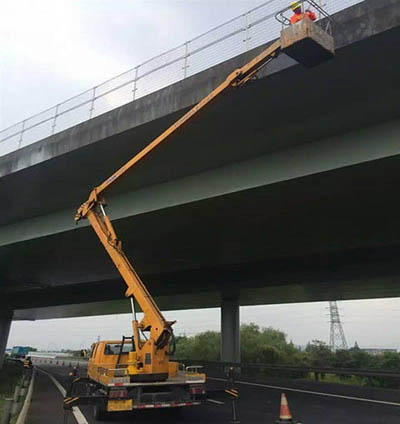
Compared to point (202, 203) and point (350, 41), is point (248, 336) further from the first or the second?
point (350, 41)

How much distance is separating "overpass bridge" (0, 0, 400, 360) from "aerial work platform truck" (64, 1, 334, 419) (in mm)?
604

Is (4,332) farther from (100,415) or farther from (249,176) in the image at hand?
(249,176)

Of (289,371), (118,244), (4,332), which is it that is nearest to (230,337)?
(289,371)

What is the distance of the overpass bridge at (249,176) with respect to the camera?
10.5 meters

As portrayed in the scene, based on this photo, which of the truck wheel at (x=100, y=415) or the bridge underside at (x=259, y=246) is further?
the bridge underside at (x=259, y=246)

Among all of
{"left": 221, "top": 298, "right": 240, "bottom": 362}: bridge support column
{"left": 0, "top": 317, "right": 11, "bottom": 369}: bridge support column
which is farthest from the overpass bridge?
{"left": 0, "top": 317, "right": 11, "bottom": 369}: bridge support column

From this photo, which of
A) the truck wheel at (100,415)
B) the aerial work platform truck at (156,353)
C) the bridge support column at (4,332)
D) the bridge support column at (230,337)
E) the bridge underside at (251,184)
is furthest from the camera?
the bridge support column at (4,332)

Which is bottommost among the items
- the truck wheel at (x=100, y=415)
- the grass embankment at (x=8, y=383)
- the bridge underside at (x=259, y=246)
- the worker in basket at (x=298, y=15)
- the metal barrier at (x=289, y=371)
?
the truck wheel at (x=100, y=415)

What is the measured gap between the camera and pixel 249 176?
13484 mm

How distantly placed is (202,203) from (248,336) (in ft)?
134

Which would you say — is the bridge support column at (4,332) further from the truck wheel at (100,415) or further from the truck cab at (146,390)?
the truck cab at (146,390)

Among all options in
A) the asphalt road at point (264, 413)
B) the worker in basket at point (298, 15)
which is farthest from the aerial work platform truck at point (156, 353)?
the asphalt road at point (264, 413)

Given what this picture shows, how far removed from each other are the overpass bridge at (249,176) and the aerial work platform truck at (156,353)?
604 mm

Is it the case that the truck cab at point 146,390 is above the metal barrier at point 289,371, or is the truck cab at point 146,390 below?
below
